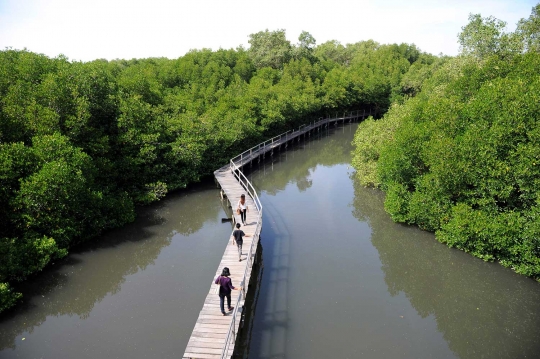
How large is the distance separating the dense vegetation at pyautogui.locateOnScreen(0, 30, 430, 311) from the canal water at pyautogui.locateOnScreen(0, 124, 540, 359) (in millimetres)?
1503

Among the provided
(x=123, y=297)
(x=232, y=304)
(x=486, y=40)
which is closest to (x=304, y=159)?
(x=486, y=40)

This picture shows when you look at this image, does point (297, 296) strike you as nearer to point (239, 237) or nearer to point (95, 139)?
point (239, 237)

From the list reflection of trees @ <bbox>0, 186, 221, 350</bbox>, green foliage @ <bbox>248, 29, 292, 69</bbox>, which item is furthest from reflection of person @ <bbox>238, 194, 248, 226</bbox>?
green foliage @ <bbox>248, 29, 292, 69</bbox>

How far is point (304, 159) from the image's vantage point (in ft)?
124

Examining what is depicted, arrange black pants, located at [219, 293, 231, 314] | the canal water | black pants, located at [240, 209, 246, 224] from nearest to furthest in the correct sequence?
black pants, located at [219, 293, 231, 314] < the canal water < black pants, located at [240, 209, 246, 224]

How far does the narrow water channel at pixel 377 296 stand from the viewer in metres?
11.8

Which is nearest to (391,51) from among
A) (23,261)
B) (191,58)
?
(191,58)

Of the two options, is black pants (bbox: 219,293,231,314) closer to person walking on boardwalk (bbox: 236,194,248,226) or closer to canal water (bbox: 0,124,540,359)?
canal water (bbox: 0,124,540,359)

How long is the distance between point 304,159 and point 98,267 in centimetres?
2487

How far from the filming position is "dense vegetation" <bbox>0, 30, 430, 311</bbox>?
593 inches

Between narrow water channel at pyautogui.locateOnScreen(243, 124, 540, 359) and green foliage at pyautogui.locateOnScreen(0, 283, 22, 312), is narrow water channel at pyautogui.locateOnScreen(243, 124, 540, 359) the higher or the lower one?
the lower one

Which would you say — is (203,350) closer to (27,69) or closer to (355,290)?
(355,290)

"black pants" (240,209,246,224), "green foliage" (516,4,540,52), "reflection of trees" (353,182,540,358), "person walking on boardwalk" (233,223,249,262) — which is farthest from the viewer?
"green foliage" (516,4,540,52)

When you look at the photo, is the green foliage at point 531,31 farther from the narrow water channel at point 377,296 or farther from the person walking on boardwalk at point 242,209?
the person walking on boardwalk at point 242,209
